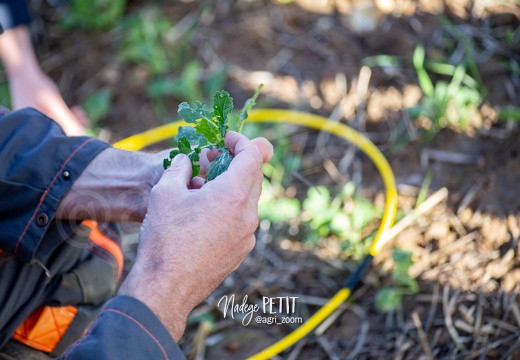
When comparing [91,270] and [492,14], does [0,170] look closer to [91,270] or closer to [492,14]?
[91,270]

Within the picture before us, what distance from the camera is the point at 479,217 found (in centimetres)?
202

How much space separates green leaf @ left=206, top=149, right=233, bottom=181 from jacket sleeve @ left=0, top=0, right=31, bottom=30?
5.15 ft

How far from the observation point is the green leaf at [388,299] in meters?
1.88

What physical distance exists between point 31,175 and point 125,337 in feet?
1.62

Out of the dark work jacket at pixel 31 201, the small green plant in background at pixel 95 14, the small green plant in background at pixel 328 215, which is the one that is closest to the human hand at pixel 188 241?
the dark work jacket at pixel 31 201

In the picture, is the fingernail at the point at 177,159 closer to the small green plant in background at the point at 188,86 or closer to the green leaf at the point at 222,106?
the green leaf at the point at 222,106

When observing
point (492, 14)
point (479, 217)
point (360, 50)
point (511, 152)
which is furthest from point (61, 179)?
point (492, 14)

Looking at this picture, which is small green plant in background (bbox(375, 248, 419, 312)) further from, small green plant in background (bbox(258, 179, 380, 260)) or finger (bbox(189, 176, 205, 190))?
finger (bbox(189, 176, 205, 190))

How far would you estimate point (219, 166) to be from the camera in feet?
4.22

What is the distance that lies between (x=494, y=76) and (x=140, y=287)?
1.81 metres

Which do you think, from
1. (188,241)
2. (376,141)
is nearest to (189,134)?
(188,241)

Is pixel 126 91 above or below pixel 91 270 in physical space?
below

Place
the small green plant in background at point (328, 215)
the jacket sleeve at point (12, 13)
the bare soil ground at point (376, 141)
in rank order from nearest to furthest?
the bare soil ground at point (376, 141) → the small green plant in background at point (328, 215) → the jacket sleeve at point (12, 13)

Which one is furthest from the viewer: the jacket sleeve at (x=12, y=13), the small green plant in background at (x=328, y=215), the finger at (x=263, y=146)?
the jacket sleeve at (x=12, y=13)
